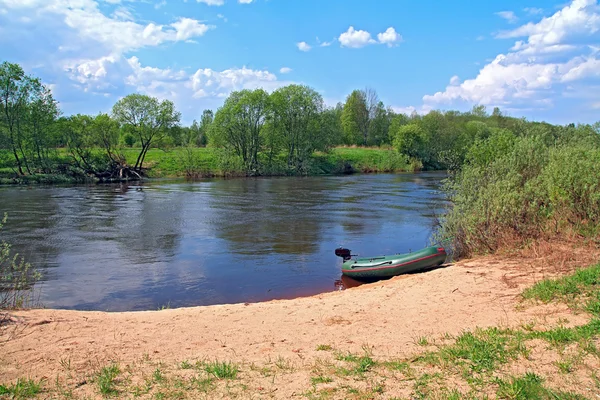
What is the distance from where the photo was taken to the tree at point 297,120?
188 ft

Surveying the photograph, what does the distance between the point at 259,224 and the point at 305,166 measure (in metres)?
37.1

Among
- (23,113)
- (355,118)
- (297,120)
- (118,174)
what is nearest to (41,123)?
(23,113)

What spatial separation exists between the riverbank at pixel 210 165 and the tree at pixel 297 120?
5.53ft

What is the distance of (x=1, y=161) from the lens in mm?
41062

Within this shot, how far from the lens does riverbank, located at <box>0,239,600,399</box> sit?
15.1 ft

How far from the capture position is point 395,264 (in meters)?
12.1

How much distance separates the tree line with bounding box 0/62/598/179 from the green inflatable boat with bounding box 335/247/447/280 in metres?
17.6

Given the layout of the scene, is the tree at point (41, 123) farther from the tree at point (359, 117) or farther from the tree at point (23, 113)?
the tree at point (359, 117)

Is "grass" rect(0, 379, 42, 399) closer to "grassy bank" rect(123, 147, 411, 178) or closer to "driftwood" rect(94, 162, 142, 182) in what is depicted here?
"driftwood" rect(94, 162, 142, 182)

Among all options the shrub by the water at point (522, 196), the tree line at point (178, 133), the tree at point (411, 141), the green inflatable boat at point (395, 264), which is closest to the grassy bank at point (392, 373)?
the shrub by the water at point (522, 196)

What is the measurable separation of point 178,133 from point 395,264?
41.9m

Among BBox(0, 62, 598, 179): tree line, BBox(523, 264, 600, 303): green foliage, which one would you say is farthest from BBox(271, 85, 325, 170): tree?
BBox(523, 264, 600, 303): green foliage

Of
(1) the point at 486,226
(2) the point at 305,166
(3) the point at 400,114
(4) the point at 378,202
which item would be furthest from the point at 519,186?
(3) the point at 400,114

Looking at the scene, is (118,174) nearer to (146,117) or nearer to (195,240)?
(146,117)
